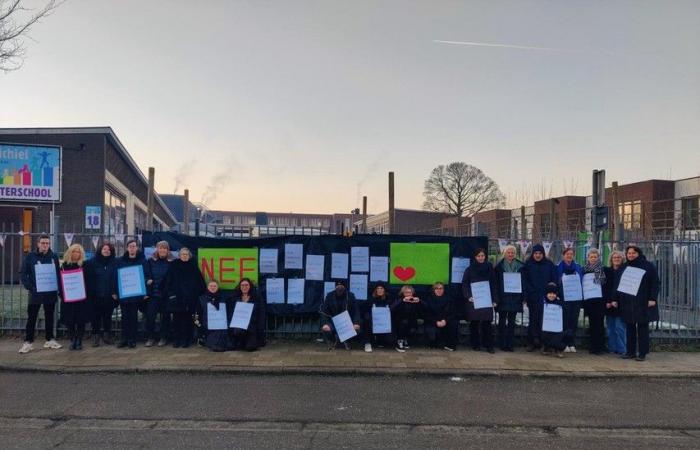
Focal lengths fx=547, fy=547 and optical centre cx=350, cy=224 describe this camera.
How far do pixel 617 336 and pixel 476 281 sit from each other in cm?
256

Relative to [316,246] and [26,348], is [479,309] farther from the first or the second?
[26,348]

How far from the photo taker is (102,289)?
359 inches

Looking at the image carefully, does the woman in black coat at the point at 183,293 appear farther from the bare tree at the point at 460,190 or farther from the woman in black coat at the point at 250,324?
the bare tree at the point at 460,190

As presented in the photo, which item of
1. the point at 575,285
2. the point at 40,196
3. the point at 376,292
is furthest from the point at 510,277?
the point at 40,196

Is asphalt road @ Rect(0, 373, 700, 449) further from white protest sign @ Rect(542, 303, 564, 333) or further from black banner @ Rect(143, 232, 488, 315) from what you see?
black banner @ Rect(143, 232, 488, 315)

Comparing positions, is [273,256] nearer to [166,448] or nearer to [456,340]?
[456,340]

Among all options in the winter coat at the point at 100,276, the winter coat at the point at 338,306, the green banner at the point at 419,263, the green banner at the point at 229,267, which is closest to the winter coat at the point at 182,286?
the green banner at the point at 229,267

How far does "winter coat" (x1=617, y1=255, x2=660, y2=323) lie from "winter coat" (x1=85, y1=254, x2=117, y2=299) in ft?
27.9

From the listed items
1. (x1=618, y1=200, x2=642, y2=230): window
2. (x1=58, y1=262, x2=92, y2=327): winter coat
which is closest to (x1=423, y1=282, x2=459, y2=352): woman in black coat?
(x1=618, y1=200, x2=642, y2=230): window

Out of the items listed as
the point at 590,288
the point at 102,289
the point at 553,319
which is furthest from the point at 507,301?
the point at 102,289

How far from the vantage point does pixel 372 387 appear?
7.23 metres

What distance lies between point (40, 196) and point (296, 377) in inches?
691

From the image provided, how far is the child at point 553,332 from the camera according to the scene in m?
8.97

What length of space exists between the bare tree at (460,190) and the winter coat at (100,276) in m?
53.2
